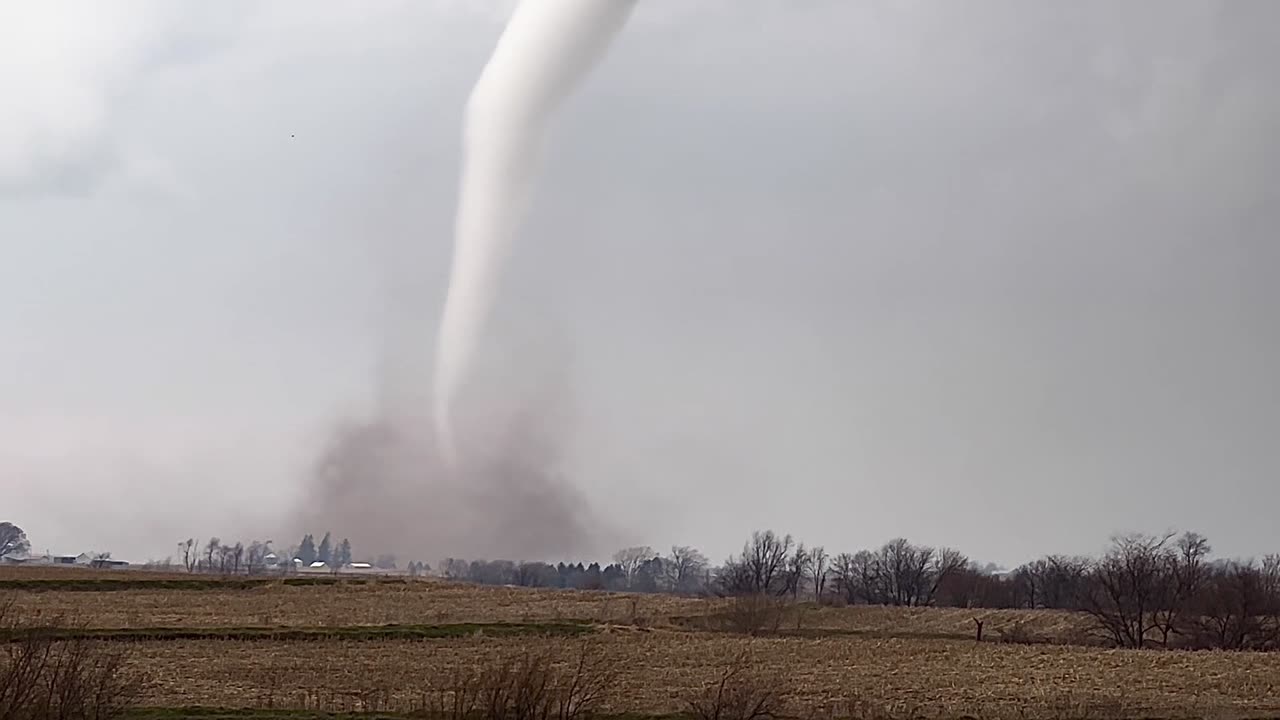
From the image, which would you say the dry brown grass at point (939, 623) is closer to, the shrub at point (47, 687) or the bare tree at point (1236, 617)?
the bare tree at point (1236, 617)

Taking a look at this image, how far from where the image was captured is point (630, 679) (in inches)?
1266

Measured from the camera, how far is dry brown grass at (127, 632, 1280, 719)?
27.1m

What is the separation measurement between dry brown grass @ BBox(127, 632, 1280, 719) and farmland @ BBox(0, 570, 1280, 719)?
100mm

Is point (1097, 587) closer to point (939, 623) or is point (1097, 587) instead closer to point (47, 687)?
point (939, 623)

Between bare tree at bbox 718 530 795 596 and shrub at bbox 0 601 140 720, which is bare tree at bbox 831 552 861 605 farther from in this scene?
shrub at bbox 0 601 140 720

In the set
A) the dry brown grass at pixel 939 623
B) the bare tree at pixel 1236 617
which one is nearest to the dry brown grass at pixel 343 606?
the dry brown grass at pixel 939 623

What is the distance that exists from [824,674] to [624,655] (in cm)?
Answer: 782

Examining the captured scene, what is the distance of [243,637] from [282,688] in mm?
16968

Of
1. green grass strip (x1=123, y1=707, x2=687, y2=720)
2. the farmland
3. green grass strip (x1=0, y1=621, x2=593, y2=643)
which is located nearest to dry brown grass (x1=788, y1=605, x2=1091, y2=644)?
the farmland

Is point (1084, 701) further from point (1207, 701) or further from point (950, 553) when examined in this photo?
point (950, 553)

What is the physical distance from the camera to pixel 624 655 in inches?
1565

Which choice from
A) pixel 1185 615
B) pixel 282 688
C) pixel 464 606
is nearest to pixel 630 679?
pixel 282 688

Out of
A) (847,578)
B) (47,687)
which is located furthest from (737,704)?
(847,578)

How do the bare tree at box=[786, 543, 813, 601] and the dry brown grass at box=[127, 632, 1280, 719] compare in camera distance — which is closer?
the dry brown grass at box=[127, 632, 1280, 719]
